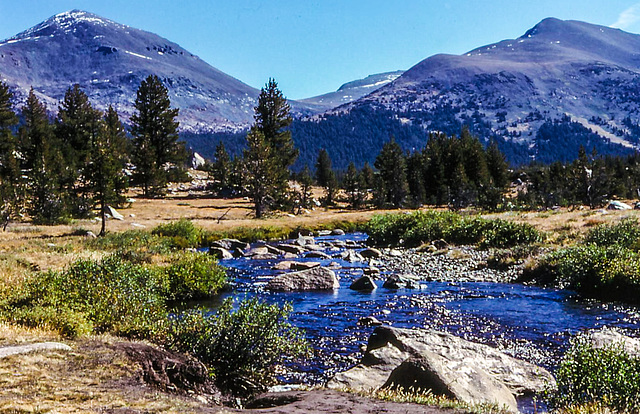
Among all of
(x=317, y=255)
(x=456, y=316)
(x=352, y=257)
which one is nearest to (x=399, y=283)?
(x=456, y=316)

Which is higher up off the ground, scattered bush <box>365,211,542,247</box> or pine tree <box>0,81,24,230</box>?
pine tree <box>0,81,24,230</box>

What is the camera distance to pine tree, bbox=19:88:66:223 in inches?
2028

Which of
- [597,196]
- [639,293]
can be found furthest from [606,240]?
[597,196]

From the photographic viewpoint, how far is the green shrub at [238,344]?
10923 millimetres

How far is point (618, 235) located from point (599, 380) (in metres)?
22.9

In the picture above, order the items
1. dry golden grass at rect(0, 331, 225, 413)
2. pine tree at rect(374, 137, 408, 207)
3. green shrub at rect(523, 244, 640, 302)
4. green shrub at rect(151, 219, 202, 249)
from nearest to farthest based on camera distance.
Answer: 1. dry golden grass at rect(0, 331, 225, 413)
2. green shrub at rect(523, 244, 640, 302)
3. green shrub at rect(151, 219, 202, 249)
4. pine tree at rect(374, 137, 408, 207)

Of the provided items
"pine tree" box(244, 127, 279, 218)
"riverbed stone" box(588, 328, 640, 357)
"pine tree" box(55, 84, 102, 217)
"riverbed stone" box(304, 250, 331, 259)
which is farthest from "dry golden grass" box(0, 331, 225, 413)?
"pine tree" box(55, 84, 102, 217)

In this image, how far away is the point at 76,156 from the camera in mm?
81875

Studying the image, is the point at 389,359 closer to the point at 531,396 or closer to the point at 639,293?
the point at 531,396

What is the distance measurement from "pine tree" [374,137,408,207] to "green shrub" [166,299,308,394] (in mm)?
84814

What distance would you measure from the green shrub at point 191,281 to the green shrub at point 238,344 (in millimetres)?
9314

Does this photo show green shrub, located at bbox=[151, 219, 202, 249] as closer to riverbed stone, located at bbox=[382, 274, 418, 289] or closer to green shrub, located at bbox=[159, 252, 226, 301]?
green shrub, located at bbox=[159, 252, 226, 301]

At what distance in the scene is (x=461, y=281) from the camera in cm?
2500

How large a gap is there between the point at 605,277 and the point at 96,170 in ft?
135
